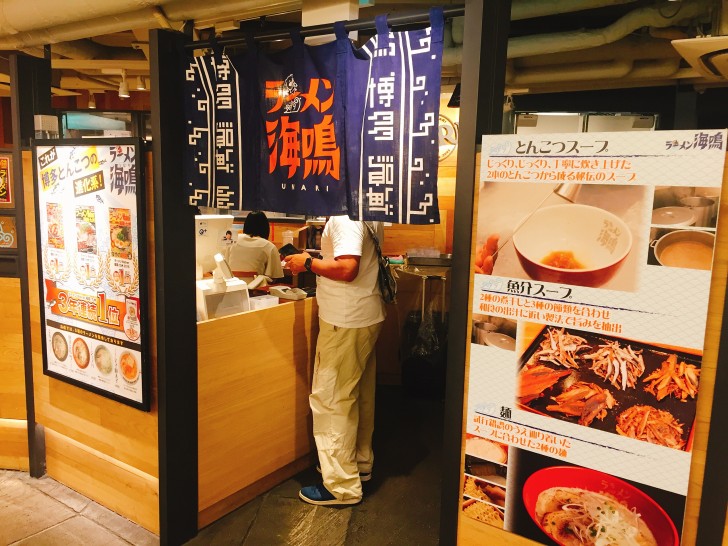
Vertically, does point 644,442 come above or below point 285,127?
below

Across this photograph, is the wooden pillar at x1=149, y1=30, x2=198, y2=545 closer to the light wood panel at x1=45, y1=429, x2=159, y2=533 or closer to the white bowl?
the light wood panel at x1=45, y1=429, x2=159, y2=533

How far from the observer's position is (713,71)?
11.0 feet

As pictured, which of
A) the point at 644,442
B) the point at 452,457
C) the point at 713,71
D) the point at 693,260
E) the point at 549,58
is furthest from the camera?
the point at 549,58

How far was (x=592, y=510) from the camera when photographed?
1.83m

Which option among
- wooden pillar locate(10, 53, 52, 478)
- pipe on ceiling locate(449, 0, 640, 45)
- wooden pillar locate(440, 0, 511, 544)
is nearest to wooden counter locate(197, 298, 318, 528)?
wooden pillar locate(10, 53, 52, 478)

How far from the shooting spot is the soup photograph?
66.1 inches

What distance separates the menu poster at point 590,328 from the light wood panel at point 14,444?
3.29 meters

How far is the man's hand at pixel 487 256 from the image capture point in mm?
1910

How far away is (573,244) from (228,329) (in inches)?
81.2

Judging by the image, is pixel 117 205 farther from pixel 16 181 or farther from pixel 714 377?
pixel 714 377

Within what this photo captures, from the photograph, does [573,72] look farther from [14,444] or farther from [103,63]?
[14,444]

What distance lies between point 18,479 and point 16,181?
79.5 inches

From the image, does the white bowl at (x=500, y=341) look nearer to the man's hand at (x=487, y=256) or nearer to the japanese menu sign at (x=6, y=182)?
the man's hand at (x=487, y=256)

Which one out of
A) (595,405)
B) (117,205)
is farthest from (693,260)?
(117,205)
